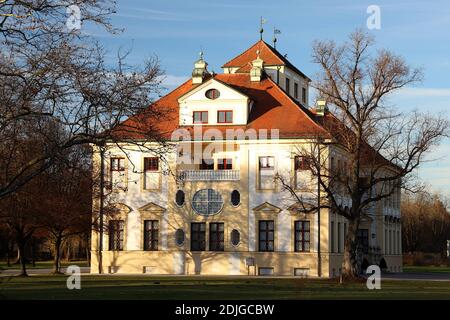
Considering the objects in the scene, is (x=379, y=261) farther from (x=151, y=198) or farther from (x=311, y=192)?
(x=151, y=198)

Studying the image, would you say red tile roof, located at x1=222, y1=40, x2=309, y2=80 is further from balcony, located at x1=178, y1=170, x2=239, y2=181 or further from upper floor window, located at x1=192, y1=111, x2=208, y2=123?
balcony, located at x1=178, y1=170, x2=239, y2=181

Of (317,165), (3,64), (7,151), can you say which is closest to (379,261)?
(317,165)

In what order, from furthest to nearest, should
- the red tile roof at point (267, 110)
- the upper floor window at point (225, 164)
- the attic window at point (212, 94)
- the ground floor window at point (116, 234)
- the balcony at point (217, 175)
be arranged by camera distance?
the ground floor window at point (116, 234), the attic window at point (212, 94), the upper floor window at point (225, 164), the balcony at point (217, 175), the red tile roof at point (267, 110)

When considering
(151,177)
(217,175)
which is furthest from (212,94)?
(151,177)

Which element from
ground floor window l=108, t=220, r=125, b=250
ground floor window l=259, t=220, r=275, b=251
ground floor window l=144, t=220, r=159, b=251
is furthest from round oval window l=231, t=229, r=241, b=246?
ground floor window l=108, t=220, r=125, b=250

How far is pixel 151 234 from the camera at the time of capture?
60.4 meters

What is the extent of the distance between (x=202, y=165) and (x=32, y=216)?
12.2m

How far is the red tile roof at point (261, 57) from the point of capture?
6688 cm

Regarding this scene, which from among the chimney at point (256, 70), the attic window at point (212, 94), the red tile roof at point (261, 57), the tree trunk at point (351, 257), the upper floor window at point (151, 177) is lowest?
the tree trunk at point (351, 257)

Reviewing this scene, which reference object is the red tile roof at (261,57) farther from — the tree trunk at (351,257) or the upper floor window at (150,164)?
the tree trunk at (351,257)

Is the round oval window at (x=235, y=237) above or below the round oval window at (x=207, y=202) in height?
below

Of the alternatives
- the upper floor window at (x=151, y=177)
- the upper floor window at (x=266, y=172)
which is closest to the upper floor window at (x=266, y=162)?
the upper floor window at (x=266, y=172)

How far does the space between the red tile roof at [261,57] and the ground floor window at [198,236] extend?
13.1m

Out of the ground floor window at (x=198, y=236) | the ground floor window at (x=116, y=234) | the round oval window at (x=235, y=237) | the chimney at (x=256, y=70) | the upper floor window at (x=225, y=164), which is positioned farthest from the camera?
the chimney at (x=256, y=70)
